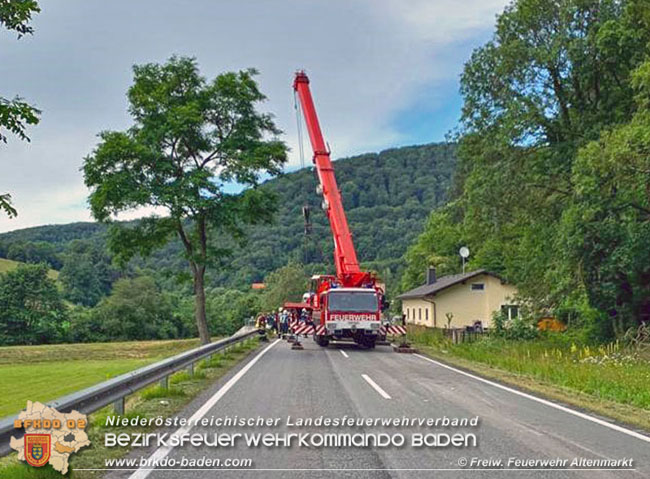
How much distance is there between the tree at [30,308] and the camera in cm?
6197

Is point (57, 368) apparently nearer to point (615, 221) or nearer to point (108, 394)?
point (615, 221)

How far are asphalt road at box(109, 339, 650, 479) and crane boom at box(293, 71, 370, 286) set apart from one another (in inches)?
389

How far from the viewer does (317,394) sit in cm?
1139

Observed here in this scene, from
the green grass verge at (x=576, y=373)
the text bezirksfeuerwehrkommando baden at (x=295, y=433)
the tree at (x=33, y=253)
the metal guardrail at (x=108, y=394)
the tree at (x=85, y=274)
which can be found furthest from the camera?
the tree at (x=33, y=253)

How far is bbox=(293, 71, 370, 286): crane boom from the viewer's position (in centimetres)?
2580

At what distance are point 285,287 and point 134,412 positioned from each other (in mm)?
82775

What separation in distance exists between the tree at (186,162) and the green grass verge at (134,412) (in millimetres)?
7990

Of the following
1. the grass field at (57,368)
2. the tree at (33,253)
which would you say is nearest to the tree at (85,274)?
the tree at (33,253)

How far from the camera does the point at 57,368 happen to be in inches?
1337

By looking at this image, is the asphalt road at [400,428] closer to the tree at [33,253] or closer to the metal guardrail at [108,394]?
the metal guardrail at [108,394]

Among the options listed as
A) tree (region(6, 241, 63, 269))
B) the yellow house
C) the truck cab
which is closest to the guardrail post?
the truck cab

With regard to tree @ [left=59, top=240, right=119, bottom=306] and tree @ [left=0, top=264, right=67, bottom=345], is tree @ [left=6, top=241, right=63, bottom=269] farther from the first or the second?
tree @ [left=0, top=264, right=67, bottom=345]

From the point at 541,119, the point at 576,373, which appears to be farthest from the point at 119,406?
the point at 541,119

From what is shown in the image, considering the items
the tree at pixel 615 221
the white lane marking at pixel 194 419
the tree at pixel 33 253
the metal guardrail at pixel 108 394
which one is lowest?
the white lane marking at pixel 194 419
